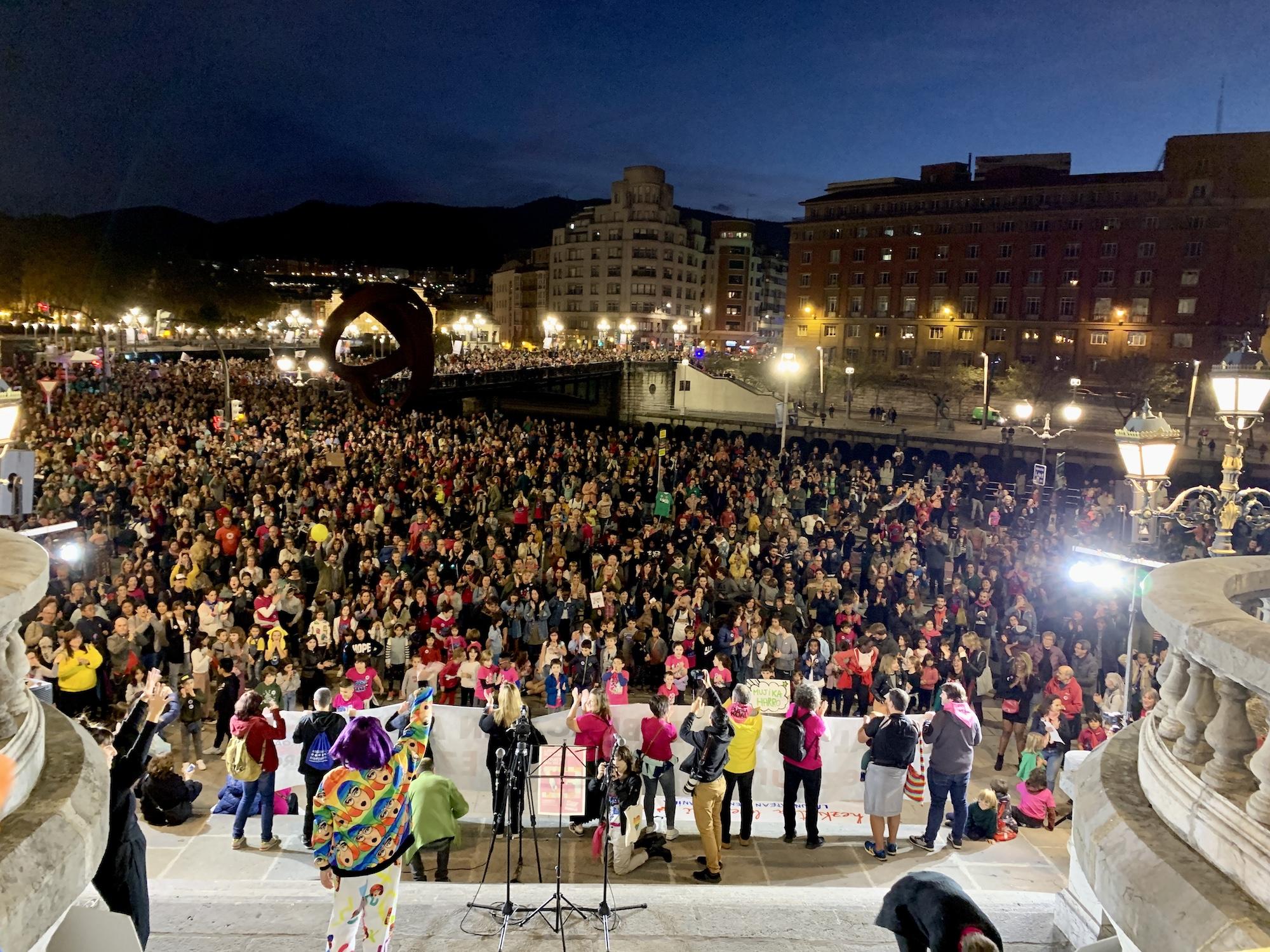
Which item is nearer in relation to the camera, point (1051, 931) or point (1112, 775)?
point (1112, 775)

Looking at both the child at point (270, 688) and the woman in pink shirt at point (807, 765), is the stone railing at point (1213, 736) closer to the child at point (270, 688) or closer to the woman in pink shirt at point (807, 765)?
the woman in pink shirt at point (807, 765)

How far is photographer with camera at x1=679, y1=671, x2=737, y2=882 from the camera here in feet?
22.7

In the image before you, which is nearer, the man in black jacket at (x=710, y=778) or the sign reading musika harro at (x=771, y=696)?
the man in black jacket at (x=710, y=778)

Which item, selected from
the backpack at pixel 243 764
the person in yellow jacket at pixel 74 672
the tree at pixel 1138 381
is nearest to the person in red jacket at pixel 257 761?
the backpack at pixel 243 764

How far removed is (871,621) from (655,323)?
97920 millimetres

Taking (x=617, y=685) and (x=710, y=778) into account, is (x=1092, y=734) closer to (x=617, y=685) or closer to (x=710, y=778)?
(x=710, y=778)

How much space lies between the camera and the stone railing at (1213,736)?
2594 millimetres

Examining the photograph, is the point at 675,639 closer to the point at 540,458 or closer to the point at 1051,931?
the point at 1051,931

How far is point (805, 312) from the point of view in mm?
76125

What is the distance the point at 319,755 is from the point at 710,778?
326 centimetres

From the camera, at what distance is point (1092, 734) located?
861 cm

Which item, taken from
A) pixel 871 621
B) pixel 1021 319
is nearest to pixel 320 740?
pixel 871 621

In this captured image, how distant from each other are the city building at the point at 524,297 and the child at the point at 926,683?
105 metres

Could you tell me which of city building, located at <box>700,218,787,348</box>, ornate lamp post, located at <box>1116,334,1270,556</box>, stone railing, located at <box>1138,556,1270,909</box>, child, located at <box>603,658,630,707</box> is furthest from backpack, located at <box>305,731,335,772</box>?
city building, located at <box>700,218,787,348</box>
